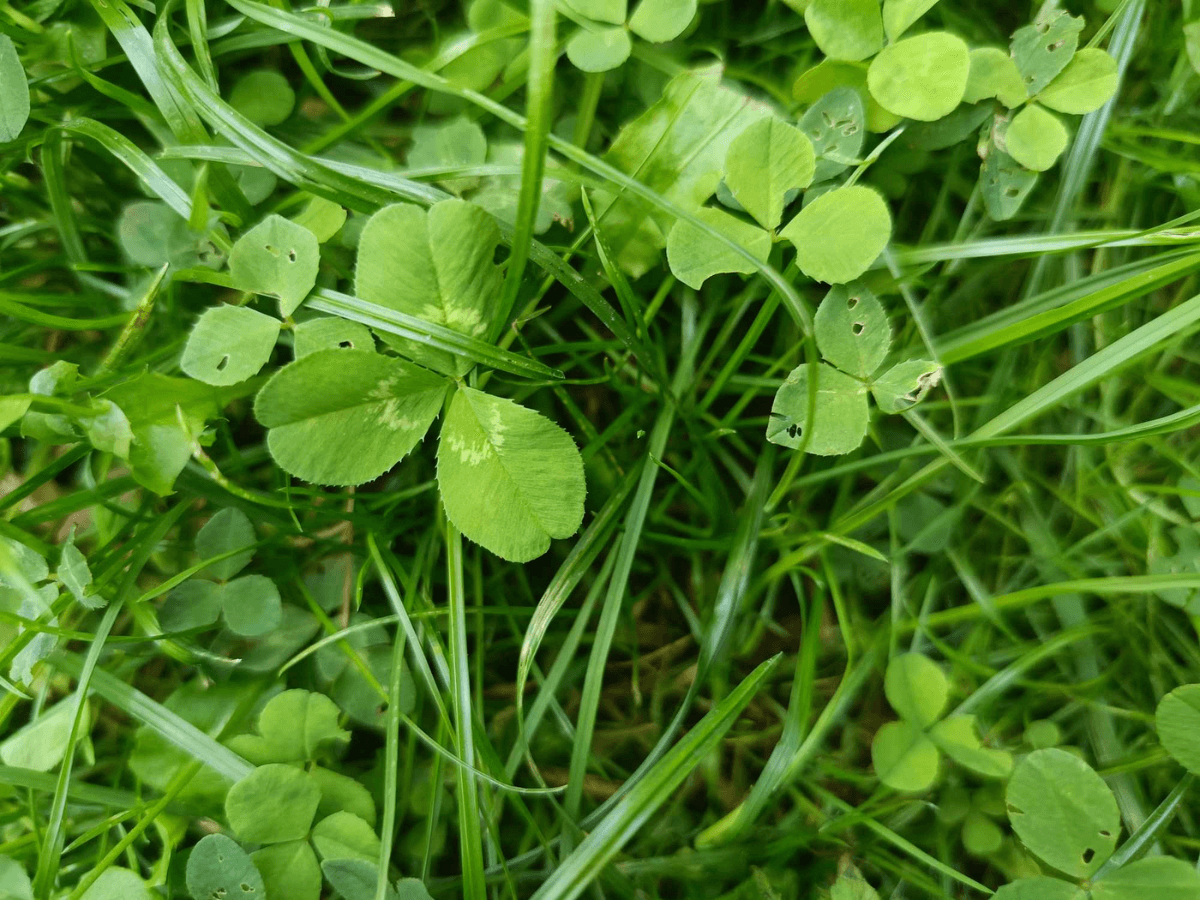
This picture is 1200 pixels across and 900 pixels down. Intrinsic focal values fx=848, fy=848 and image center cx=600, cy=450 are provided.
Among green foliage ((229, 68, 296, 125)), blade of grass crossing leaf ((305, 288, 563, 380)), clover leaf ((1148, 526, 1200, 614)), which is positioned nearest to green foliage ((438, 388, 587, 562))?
blade of grass crossing leaf ((305, 288, 563, 380))

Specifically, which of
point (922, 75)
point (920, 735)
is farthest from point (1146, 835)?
point (922, 75)

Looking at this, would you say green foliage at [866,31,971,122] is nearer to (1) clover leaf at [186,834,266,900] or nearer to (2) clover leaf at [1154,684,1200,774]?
(2) clover leaf at [1154,684,1200,774]

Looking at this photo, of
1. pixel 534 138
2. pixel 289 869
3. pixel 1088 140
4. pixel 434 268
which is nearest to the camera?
pixel 534 138

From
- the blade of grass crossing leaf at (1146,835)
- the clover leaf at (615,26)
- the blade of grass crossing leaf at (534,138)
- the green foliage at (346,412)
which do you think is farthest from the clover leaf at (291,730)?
the blade of grass crossing leaf at (1146,835)

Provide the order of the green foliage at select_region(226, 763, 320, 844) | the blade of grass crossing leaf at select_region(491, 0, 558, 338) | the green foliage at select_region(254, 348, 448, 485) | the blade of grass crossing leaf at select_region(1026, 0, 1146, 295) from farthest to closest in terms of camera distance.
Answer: the blade of grass crossing leaf at select_region(1026, 0, 1146, 295), the green foliage at select_region(226, 763, 320, 844), the green foliage at select_region(254, 348, 448, 485), the blade of grass crossing leaf at select_region(491, 0, 558, 338)

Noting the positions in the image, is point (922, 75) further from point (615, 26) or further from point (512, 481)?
point (512, 481)

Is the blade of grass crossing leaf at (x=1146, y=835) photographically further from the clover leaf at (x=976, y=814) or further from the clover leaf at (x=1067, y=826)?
the clover leaf at (x=976, y=814)
